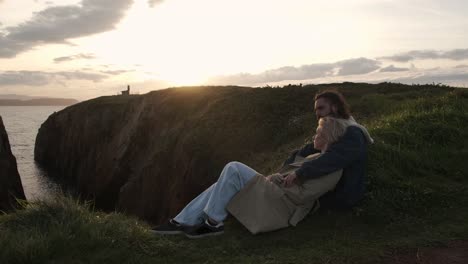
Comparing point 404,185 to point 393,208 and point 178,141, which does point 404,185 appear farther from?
point 178,141

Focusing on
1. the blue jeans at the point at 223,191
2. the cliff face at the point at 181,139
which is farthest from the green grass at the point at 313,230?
the cliff face at the point at 181,139

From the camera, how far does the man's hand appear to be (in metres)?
6.75

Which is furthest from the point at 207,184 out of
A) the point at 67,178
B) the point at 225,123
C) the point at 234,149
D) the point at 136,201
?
the point at 67,178

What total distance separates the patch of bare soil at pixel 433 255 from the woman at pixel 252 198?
145 cm

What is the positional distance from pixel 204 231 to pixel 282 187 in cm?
138

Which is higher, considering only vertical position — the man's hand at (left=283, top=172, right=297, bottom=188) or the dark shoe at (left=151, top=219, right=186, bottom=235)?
the man's hand at (left=283, top=172, right=297, bottom=188)

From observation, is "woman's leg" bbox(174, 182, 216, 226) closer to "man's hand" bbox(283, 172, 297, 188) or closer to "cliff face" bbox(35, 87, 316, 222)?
"man's hand" bbox(283, 172, 297, 188)

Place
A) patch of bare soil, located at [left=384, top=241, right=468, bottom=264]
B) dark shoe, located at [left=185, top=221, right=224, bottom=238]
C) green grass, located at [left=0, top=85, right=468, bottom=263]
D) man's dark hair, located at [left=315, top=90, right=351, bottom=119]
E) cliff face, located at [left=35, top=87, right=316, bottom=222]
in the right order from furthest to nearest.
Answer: cliff face, located at [left=35, top=87, right=316, bottom=222], man's dark hair, located at [left=315, top=90, right=351, bottom=119], dark shoe, located at [left=185, top=221, right=224, bottom=238], patch of bare soil, located at [left=384, top=241, right=468, bottom=264], green grass, located at [left=0, top=85, right=468, bottom=263]

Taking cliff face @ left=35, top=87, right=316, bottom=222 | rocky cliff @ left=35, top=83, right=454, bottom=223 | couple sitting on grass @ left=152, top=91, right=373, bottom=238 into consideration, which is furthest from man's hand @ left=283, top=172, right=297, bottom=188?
cliff face @ left=35, top=87, right=316, bottom=222

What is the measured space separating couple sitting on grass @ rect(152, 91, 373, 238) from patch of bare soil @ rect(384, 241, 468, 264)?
1441 mm

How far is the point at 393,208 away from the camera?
763 centimetres

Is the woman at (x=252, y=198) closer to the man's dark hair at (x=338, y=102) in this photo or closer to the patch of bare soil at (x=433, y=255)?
the man's dark hair at (x=338, y=102)

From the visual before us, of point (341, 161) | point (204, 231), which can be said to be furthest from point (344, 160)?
point (204, 231)

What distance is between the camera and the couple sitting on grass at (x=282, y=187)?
672cm
